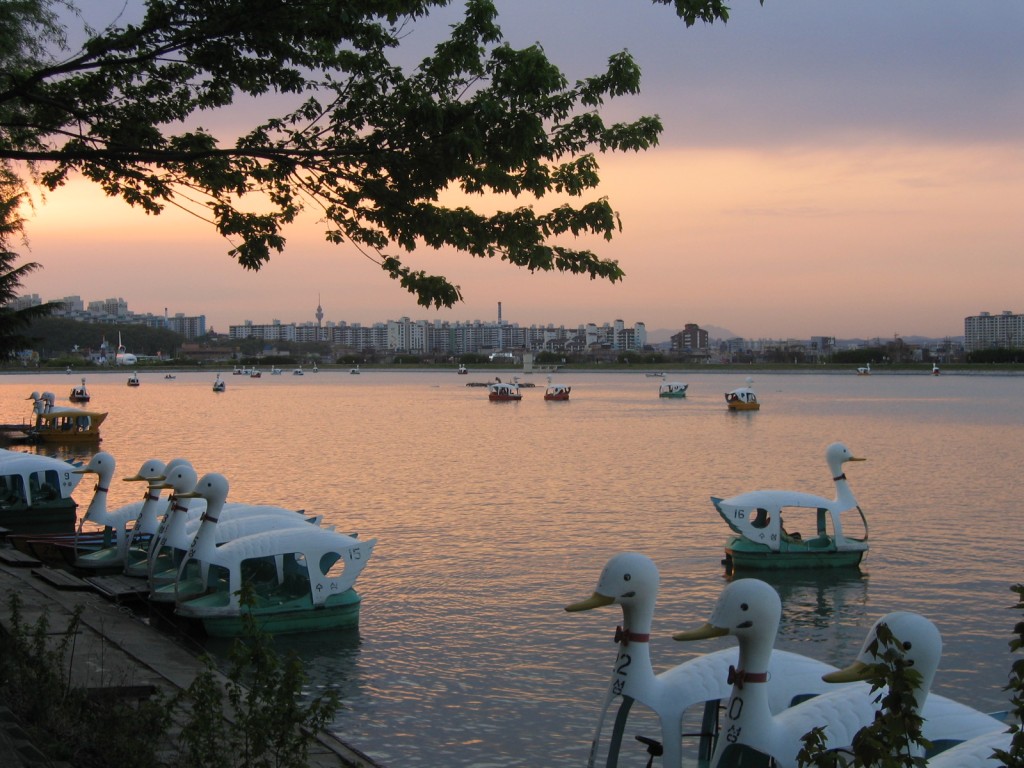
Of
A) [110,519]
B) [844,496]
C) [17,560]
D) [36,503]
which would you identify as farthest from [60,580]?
[844,496]

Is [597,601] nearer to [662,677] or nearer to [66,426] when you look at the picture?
[662,677]

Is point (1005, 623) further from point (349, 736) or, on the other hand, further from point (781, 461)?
point (781, 461)

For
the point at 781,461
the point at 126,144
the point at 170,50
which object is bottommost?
the point at 781,461

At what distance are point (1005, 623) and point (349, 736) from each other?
37.1 feet

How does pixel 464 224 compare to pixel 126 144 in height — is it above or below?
below

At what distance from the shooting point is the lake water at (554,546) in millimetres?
13656

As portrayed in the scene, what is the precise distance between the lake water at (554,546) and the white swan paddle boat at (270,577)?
0.51 meters

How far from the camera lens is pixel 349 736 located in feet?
40.1

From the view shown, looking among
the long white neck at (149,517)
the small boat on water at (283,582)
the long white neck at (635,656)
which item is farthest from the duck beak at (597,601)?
the long white neck at (149,517)

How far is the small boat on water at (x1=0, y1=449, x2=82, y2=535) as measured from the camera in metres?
25.7

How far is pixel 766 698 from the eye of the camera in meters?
8.12

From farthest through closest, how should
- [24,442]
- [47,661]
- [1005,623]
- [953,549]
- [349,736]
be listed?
[24,442] → [953,549] → [1005,623] → [349,736] → [47,661]

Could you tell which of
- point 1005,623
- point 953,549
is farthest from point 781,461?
point 1005,623

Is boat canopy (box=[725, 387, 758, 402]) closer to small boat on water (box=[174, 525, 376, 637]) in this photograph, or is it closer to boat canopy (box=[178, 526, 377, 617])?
boat canopy (box=[178, 526, 377, 617])
